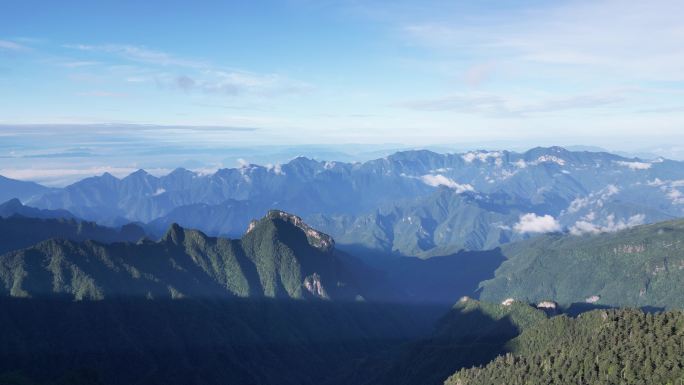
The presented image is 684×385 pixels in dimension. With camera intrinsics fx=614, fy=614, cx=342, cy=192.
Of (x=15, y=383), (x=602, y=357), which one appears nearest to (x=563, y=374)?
(x=602, y=357)

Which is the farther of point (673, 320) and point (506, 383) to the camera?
point (506, 383)

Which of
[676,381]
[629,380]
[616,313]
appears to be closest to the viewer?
[676,381]

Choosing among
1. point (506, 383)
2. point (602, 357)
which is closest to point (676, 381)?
point (602, 357)

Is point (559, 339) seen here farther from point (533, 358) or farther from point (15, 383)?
point (15, 383)

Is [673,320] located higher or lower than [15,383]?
higher

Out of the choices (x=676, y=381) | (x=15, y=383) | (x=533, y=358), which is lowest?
(x=15, y=383)

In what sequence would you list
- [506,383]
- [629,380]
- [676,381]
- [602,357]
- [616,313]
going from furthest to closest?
[616,313] → [506,383] → [602,357] → [629,380] → [676,381]
